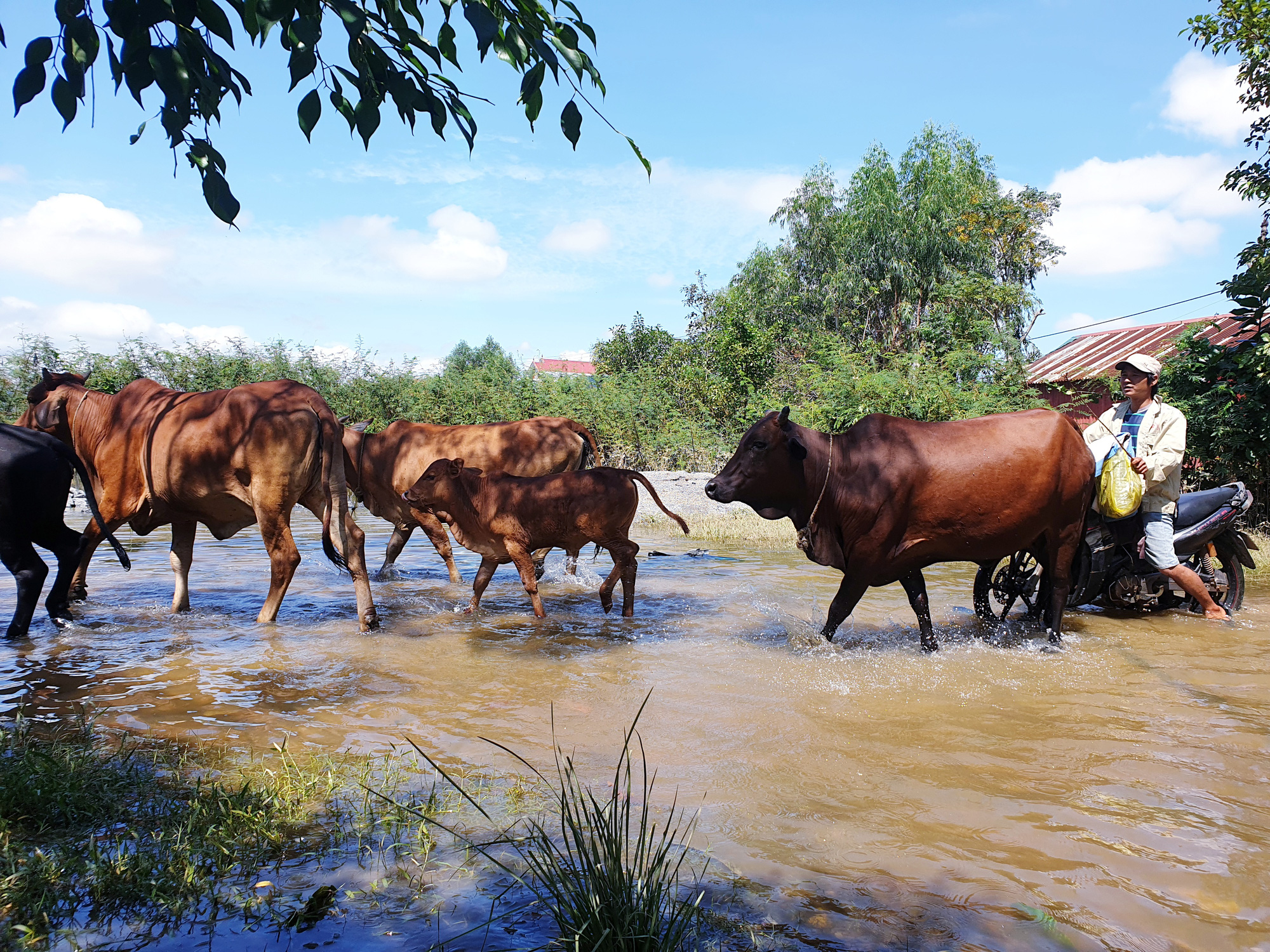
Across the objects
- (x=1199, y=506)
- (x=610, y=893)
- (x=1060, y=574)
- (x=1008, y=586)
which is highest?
(x=1199, y=506)

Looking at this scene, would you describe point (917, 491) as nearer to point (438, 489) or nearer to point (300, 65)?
point (438, 489)

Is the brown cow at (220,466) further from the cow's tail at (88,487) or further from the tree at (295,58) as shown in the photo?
the tree at (295,58)

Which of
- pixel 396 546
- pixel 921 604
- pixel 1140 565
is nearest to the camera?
pixel 921 604

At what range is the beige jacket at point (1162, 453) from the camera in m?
6.51

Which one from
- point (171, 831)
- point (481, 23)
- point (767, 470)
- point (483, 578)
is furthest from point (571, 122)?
point (483, 578)

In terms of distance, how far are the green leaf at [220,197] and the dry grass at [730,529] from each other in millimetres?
9639

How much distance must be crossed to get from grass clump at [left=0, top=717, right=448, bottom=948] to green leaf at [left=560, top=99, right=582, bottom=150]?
2.30 meters

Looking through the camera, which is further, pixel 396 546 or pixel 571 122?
pixel 396 546

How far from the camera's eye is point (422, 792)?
11.5ft

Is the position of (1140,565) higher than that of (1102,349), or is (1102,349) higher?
(1102,349)

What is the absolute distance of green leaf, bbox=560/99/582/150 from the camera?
299 cm

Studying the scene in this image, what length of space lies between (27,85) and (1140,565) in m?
7.92

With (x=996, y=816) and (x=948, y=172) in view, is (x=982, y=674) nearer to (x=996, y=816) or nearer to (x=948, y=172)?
(x=996, y=816)

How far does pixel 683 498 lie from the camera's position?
1748 centimetres
